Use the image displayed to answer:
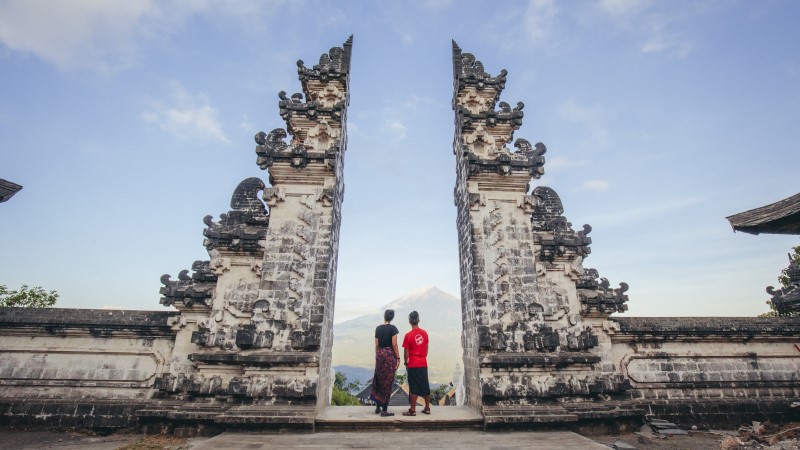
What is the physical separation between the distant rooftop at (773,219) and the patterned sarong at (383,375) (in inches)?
249

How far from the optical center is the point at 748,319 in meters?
8.62

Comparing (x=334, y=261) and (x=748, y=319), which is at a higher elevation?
(x=334, y=261)

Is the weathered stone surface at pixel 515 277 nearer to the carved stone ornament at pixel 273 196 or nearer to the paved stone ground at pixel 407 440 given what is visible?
the paved stone ground at pixel 407 440

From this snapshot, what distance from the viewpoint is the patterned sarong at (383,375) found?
23.6 ft

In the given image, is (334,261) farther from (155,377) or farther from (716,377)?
(716,377)

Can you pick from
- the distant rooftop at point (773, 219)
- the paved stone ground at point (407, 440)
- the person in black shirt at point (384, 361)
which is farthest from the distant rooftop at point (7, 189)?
the distant rooftop at point (773, 219)

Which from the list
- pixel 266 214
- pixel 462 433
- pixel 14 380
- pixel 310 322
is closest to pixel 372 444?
pixel 462 433

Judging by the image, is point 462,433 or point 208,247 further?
point 208,247

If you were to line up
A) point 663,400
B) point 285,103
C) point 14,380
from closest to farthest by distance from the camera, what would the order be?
point 14,380 → point 663,400 → point 285,103

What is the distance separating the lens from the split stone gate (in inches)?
284

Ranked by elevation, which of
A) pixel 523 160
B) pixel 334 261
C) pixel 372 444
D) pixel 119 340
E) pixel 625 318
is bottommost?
pixel 372 444

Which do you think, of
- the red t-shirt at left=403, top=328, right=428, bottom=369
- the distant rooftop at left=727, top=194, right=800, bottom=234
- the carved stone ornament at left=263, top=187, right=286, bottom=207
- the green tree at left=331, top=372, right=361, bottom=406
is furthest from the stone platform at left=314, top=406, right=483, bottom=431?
the green tree at left=331, top=372, right=361, bottom=406

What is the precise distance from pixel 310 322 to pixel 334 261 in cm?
179

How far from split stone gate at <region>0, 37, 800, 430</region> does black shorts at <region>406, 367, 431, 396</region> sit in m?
1.05
